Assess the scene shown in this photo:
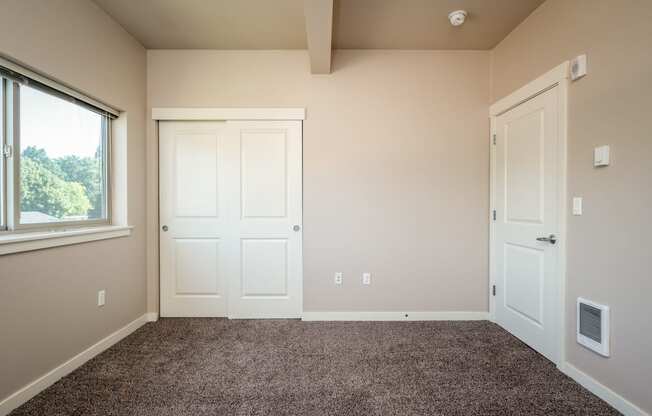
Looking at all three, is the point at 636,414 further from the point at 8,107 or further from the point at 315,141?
the point at 8,107

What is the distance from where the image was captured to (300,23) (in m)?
2.27

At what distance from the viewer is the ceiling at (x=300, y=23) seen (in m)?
2.07

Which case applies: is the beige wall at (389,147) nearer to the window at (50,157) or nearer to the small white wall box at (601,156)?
the window at (50,157)

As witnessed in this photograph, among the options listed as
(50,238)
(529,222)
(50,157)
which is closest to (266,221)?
(50,238)

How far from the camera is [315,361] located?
196 cm

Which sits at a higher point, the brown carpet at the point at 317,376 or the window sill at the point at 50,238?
the window sill at the point at 50,238

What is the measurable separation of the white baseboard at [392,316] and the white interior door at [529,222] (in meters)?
0.32

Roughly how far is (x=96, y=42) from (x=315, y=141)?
1888 mm

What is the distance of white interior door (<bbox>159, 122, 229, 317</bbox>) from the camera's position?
8.90 ft

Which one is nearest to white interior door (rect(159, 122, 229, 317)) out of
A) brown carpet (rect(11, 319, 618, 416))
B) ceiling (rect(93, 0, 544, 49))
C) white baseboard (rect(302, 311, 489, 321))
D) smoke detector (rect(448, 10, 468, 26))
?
brown carpet (rect(11, 319, 618, 416))

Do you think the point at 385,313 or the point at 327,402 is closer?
the point at 327,402

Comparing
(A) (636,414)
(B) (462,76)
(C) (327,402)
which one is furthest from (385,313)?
(B) (462,76)

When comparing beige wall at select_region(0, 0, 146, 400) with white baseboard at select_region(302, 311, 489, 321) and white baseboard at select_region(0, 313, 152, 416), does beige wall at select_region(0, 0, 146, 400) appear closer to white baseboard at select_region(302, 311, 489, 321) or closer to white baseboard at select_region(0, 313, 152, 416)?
white baseboard at select_region(0, 313, 152, 416)

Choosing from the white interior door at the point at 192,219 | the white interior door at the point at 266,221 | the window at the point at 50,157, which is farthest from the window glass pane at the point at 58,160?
the white interior door at the point at 266,221
